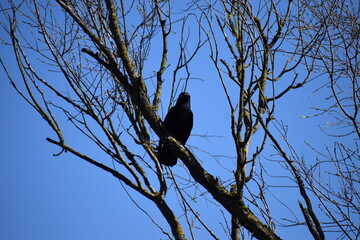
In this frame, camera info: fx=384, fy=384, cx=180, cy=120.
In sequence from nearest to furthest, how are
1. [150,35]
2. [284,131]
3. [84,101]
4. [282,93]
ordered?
[284,131]
[84,101]
[282,93]
[150,35]

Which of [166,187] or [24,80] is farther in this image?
[166,187]

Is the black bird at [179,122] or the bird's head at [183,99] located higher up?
the bird's head at [183,99]

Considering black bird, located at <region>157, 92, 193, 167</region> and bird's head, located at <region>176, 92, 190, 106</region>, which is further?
bird's head, located at <region>176, 92, 190, 106</region>

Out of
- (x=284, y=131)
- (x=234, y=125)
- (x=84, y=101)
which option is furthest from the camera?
(x=84, y=101)

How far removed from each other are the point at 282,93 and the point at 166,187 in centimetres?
127

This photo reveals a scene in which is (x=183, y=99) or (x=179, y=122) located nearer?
(x=179, y=122)

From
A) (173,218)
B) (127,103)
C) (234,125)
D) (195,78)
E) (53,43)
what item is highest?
(195,78)

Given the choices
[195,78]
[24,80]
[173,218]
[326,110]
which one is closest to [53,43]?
[24,80]

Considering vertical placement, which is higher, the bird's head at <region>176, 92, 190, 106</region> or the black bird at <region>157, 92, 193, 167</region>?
the bird's head at <region>176, 92, 190, 106</region>

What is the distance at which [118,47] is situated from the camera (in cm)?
291

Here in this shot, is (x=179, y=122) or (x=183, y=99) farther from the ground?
(x=183, y=99)

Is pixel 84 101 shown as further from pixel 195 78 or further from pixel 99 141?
pixel 195 78

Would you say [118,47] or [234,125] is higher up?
[118,47]

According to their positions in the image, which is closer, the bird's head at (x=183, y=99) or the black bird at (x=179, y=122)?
the black bird at (x=179, y=122)
